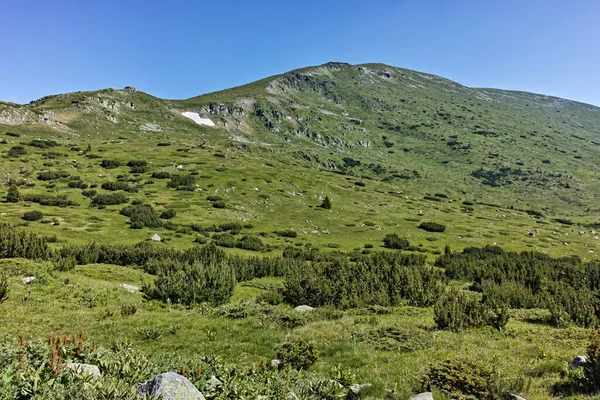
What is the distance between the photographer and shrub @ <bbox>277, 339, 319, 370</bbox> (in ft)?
36.4

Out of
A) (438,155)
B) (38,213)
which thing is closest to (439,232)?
(38,213)

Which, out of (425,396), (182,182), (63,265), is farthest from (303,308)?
(182,182)

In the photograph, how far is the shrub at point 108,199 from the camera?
177ft

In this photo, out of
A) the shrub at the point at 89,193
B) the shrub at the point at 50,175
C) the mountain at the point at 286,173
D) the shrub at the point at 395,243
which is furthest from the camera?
the shrub at the point at 50,175

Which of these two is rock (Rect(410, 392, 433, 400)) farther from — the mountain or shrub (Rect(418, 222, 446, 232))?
shrub (Rect(418, 222, 446, 232))

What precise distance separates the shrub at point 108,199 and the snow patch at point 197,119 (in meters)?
106

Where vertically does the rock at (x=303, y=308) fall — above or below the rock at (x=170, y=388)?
below

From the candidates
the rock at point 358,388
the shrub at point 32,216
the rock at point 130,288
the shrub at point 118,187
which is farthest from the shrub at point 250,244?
the rock at point 358,388

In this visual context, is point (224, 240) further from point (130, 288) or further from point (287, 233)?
point (130, 288)

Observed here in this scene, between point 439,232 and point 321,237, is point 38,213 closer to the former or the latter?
point 321,237

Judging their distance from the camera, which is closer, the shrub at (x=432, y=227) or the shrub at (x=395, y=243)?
the shrub at (x=395, y=243)

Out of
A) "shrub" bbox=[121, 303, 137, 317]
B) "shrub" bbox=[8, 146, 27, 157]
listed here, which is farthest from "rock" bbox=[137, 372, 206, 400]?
"shrub" bbox=[8, 146, 27, 157]

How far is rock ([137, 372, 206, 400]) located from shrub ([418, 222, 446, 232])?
6457cm

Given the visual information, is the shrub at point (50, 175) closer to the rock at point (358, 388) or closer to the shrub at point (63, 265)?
the shrub at point (63, 265)
